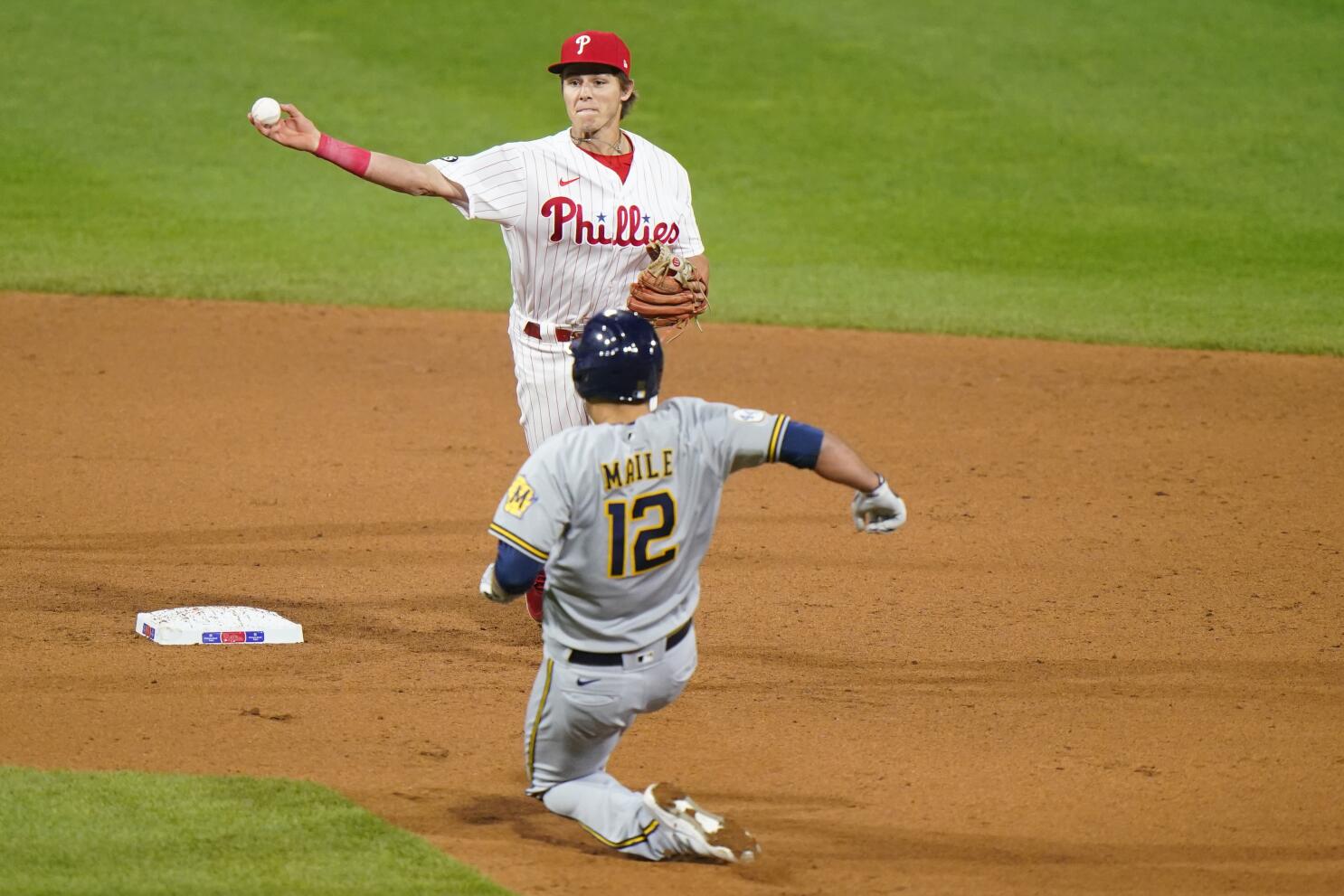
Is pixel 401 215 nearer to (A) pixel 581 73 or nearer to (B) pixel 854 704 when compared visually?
(A) pixel 581 73

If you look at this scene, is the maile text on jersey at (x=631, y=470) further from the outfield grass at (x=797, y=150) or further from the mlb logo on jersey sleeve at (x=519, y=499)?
the outfield grass at (x=797, y=150)

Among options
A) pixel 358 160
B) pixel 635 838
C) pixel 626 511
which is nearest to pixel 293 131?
pixel 358 160

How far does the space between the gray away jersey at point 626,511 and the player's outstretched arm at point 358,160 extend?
155cm

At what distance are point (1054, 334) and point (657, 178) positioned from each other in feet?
18.3

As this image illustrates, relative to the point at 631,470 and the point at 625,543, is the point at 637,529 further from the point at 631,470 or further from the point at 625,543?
the point at 631,470

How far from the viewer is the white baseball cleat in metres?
4.30

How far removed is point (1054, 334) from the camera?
11.0 metres

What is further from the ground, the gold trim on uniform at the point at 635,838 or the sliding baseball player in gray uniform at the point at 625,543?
the sliding baseball player in gray uniform at the point at 625,543

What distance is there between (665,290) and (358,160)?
1050 millimetres

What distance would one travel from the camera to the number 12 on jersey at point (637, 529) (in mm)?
4281

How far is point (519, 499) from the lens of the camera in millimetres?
4223

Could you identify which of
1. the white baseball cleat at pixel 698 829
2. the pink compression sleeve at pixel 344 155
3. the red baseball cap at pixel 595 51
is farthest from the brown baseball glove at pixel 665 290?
the white baseball cleat at pixel 698 829

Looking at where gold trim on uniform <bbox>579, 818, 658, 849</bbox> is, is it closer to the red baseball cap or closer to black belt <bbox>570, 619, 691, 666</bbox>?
A: black belt <bbox>570, 619, 691, 666</bbox>

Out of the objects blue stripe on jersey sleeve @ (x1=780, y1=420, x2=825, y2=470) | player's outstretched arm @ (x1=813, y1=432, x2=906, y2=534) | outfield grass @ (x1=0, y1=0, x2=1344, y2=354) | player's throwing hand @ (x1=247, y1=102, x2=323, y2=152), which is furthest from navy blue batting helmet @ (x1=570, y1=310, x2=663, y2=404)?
outfield grass @ (x1=0, y1=0, x2=1344, y2=354)
